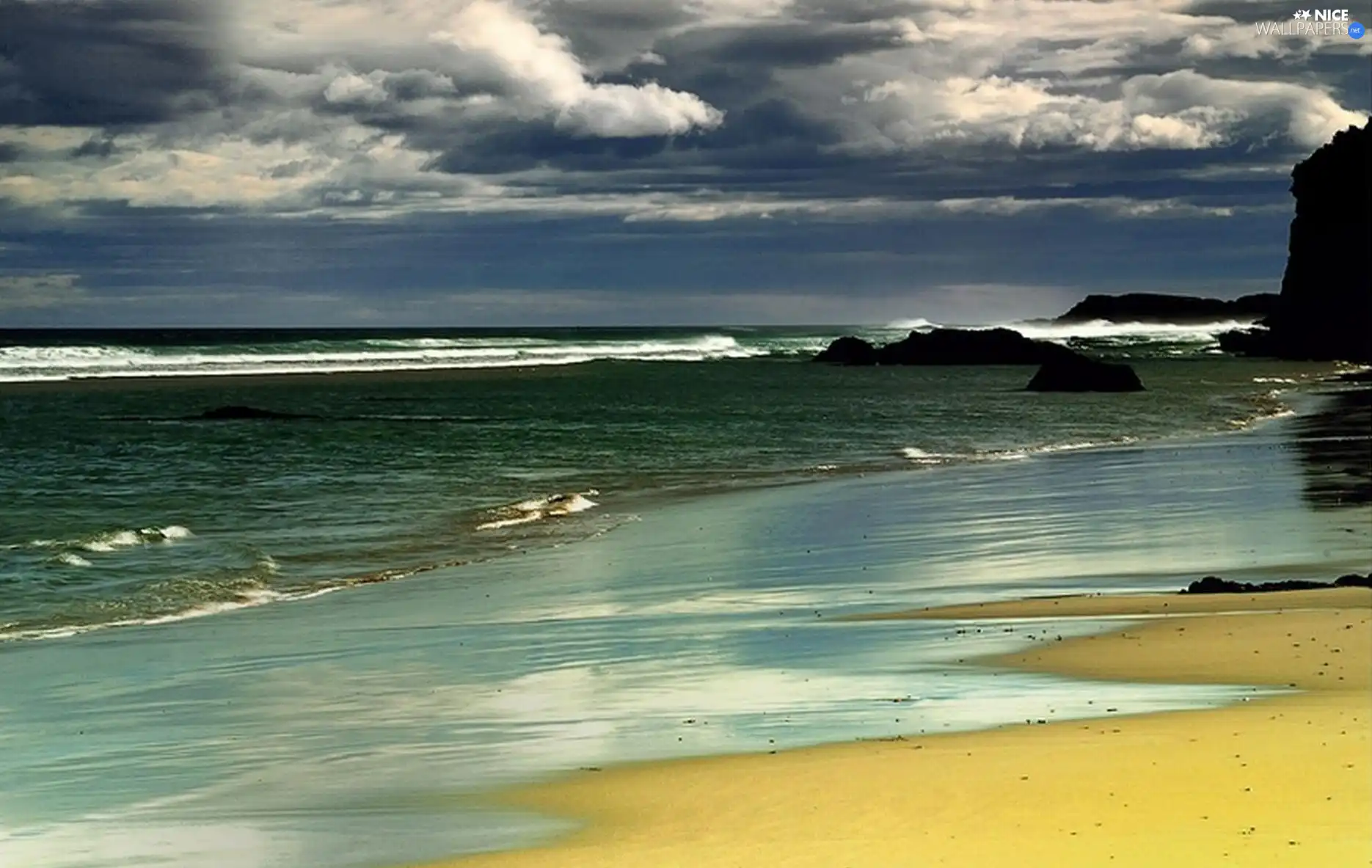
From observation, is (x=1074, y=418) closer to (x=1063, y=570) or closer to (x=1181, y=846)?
(x=1063, y=570)

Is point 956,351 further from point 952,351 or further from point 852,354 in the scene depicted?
point 852,354

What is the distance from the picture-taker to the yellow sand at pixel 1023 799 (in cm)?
792

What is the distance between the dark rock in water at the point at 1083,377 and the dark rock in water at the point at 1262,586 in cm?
5089

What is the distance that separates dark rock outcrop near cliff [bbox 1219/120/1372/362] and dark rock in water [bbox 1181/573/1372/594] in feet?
275

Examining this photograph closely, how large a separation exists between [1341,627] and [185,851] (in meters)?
8.68

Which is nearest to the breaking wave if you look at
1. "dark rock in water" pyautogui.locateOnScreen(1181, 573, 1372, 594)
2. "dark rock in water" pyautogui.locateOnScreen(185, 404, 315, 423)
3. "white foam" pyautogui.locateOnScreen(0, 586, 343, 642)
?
"white foam" pyautogui.locateOnScreen(0, 586, 343, 642)

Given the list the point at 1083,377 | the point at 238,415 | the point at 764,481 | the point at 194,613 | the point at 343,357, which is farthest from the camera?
the point at 343,357

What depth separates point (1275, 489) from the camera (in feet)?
83.3

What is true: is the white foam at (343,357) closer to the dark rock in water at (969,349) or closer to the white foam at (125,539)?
the dark rock in water at (969,349)

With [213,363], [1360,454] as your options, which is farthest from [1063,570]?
[213,363]

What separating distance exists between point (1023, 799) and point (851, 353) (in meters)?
107

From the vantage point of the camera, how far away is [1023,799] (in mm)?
8719

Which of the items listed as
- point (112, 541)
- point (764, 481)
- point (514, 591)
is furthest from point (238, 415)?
point (514, 591)

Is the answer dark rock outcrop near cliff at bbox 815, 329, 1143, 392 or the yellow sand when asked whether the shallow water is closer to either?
the yellow sand
